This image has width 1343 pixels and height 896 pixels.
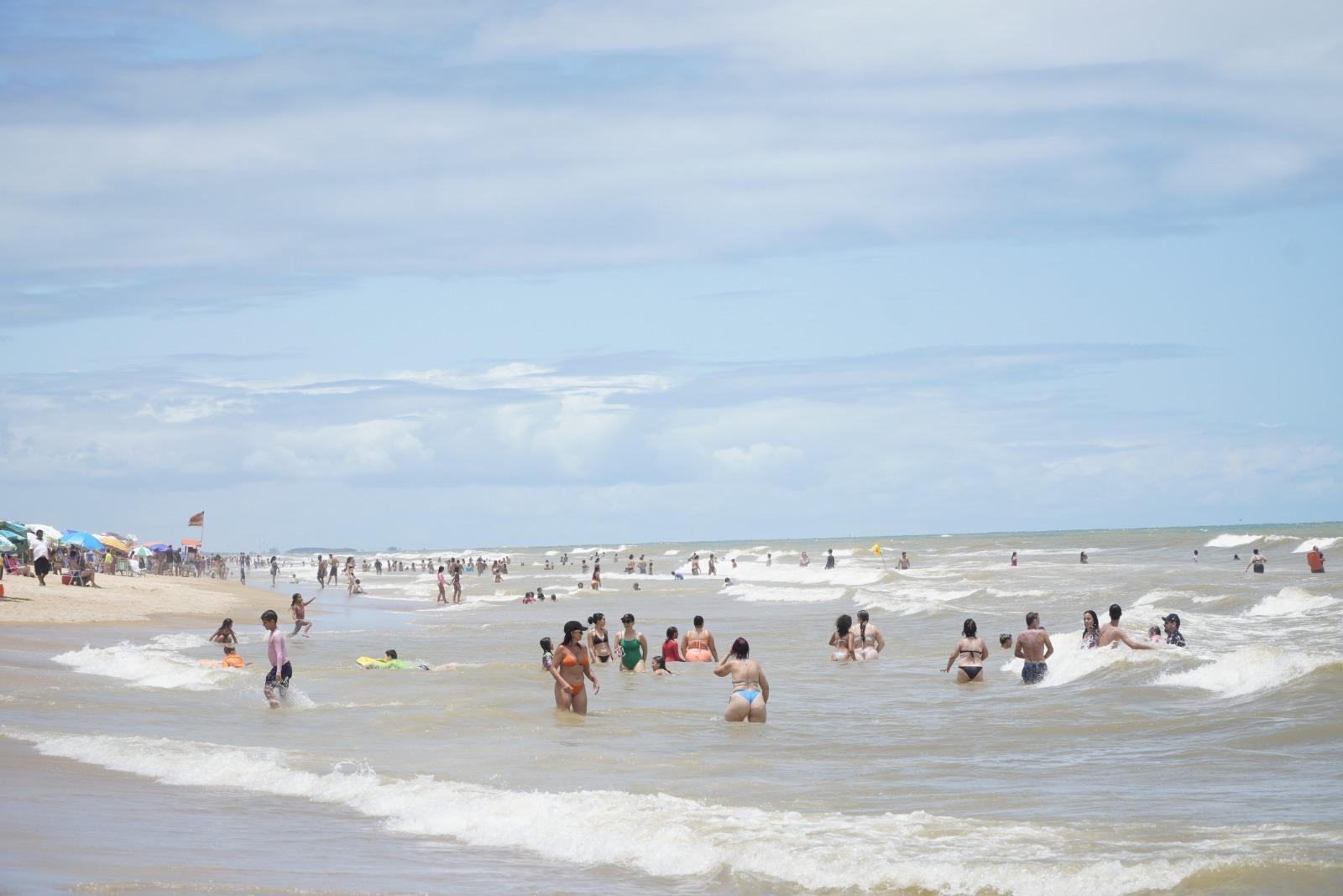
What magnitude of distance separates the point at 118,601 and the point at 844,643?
24503 mm

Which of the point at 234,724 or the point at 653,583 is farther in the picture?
→ the point at 653,583

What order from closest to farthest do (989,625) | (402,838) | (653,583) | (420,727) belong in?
(402,838) < (420,727) < (989,625) < (653,583)

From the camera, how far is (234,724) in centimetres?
1479

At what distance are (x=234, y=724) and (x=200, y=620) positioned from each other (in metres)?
22.1

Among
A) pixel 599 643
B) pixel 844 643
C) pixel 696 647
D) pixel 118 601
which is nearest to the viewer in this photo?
pixel 599 643

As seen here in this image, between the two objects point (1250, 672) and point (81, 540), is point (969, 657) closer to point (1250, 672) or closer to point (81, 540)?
point (1250, 672)

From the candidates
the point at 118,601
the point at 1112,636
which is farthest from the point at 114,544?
the point at 1112,636

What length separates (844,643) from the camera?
22766 millimetres

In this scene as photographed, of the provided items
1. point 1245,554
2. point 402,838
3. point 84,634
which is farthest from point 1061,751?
point 1245,554

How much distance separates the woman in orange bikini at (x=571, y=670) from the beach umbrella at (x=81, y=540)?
42625mm

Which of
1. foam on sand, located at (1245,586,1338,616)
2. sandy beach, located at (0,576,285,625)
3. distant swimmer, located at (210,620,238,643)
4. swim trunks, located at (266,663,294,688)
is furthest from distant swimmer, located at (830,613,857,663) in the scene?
sandy beach, located at (0,576,285,625)

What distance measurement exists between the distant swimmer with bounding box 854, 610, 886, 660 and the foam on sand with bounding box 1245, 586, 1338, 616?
1285cm

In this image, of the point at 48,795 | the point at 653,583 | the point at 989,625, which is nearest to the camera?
the point at 48,795

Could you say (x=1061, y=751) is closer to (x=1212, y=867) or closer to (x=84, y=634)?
(x=1212, y=867)
